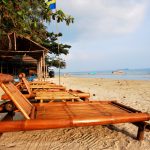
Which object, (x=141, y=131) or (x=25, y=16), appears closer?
(x=141, y=131)

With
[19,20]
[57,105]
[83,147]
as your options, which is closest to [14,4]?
[19,20]

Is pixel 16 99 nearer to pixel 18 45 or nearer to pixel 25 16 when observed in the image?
pixel 18 45

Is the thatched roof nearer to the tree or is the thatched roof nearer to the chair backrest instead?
the tree

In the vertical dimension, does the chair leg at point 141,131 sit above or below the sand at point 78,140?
above

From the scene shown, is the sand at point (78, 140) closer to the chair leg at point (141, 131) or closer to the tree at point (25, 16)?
the chair leg at point (141, 131)

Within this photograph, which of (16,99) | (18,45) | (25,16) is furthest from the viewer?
(25,16)

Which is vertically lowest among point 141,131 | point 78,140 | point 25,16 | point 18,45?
point 78,140

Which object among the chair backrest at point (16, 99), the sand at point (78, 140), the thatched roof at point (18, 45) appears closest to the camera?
the chair backrest at point (16, 99)

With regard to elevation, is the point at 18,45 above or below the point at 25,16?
below

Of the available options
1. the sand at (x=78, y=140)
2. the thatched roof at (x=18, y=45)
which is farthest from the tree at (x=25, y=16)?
the sand at (x=78, y=140)

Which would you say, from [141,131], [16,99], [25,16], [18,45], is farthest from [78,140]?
[25,16]

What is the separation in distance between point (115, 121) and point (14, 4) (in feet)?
50.5

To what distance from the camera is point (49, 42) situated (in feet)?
100

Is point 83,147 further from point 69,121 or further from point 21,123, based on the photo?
point 21,123
